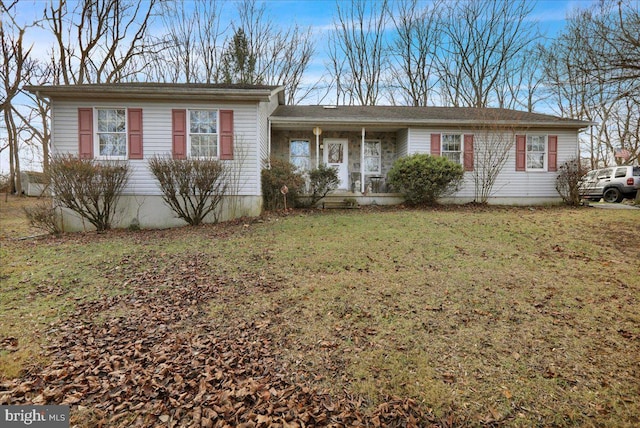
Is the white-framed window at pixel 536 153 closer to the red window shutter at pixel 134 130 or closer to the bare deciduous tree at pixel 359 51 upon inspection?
the bare deciduous tree at pixel 359 51

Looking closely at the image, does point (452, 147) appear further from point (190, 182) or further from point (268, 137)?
point (190, 182)

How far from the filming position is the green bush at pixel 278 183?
10.1 metres

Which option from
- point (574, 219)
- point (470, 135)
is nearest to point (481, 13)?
point (470, 135)

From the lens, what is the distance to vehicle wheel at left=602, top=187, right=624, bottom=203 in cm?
1340

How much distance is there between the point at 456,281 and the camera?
464 cm

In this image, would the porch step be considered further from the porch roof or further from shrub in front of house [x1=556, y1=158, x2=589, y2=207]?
shrub in front of house [x1=556, y1=158, x2=589, y2=207]

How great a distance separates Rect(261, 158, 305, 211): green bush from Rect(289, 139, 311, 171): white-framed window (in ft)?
6.78

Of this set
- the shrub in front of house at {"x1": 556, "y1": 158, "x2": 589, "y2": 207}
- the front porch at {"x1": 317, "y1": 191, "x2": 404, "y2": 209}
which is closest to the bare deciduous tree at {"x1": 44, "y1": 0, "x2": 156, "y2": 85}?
the front porch at {"x1": 317, "y1": 191, "x2": 404, "y2": 209}

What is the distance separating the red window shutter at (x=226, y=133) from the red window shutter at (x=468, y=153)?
8150mm

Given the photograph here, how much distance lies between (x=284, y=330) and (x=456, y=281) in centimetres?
261

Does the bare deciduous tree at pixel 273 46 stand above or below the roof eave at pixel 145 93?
above

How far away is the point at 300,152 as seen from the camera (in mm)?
12766

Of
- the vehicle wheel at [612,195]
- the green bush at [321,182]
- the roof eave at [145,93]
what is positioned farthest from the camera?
the vehicle wheel at [612,195]

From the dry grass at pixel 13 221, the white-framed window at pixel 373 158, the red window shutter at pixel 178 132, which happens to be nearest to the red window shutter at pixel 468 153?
the white-framed window at pixel 373 158
